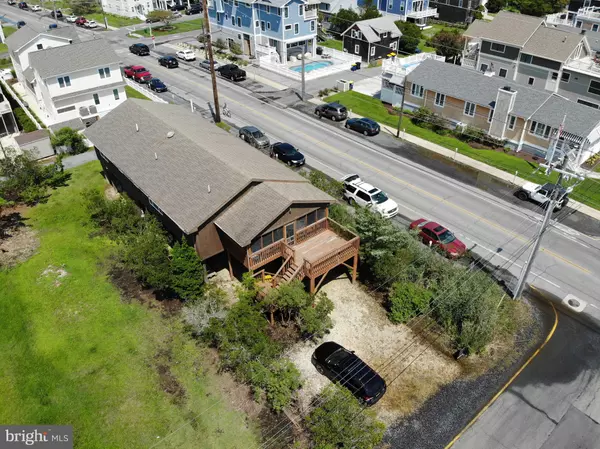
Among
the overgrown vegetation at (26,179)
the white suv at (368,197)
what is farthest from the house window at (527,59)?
the overgrown vegetation at (26,179)

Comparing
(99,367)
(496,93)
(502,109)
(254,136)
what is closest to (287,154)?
(254,136)

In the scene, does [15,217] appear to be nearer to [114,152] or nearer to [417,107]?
[114,152]

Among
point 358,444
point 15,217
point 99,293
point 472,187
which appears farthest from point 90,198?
point 472,187

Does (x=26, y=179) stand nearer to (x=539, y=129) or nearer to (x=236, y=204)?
(x=236, y=204)

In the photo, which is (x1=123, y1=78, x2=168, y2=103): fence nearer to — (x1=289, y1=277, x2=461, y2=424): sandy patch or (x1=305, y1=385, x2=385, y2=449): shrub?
(x1=289, y1=277, x2=461, y2=424): sandy patch

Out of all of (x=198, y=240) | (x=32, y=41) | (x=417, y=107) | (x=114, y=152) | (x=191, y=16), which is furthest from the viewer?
(x=191, y=16)

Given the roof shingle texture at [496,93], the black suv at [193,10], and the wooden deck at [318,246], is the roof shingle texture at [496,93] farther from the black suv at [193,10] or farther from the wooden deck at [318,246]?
the black suv at [193,10]
